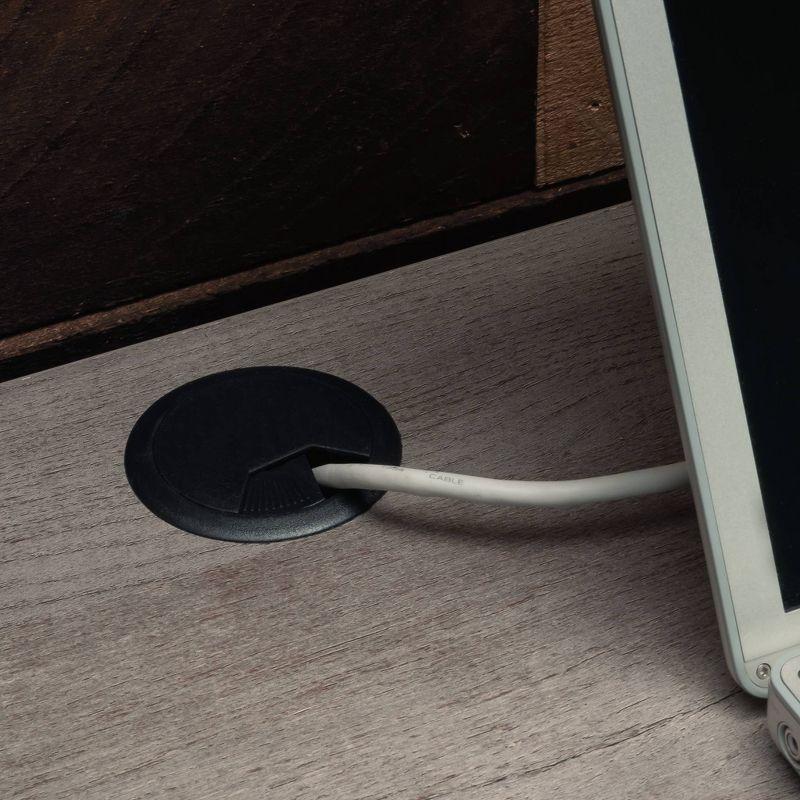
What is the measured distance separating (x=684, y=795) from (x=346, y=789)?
133 mm

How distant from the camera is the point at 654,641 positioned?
46 cm

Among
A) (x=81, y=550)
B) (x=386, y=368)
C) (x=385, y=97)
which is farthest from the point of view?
(x=385, y=97)

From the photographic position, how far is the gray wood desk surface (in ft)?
1.34

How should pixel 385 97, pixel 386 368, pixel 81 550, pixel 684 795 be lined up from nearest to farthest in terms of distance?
pixel 684 795
pixel 81 550
pixel 386 368
pixel 385 97

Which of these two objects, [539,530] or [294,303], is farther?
[294,303]

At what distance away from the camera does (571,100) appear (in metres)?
0.81

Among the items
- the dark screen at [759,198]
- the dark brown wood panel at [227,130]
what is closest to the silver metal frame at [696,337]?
the dark screen at [759,198]

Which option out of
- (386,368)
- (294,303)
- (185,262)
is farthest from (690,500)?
(185,262)

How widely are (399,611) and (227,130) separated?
1.31ft

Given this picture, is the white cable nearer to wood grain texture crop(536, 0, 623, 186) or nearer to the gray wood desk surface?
the gray wood desk surface

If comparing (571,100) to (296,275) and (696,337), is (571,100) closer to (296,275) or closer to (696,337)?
(296,275)

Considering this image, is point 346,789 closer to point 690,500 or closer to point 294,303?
point 690,500

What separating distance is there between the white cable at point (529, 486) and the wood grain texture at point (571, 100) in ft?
1.20

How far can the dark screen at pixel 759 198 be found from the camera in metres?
0.37
